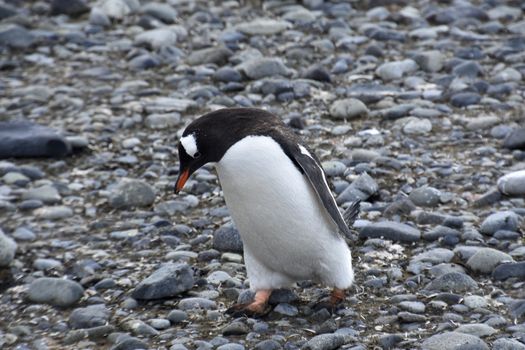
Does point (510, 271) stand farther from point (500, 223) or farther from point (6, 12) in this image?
point (6, 12)

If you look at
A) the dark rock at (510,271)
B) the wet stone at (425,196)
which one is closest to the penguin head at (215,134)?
the dark rock at (510,271)

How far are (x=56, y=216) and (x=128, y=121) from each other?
4.68 feet

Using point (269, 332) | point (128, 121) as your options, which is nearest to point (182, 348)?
point (269, 332)

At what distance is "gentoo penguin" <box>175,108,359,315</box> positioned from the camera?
163 inches

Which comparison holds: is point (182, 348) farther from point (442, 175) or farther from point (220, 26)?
point (220, 26)

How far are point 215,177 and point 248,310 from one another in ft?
6.13

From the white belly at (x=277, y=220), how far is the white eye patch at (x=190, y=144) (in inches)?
4.8

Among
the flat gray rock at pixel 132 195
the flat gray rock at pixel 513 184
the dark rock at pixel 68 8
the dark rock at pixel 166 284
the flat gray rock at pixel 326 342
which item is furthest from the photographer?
the dark rock at pixel 68 8

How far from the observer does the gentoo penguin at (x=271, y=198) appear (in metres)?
4.15

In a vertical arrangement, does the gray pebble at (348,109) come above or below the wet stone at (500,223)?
below

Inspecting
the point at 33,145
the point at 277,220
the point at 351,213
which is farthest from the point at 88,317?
the point at 33,145

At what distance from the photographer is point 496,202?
17.9 feet

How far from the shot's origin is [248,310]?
4.36 metres

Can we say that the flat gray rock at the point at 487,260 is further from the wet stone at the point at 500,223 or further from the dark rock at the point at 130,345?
the dark rock at the point at 130,345
